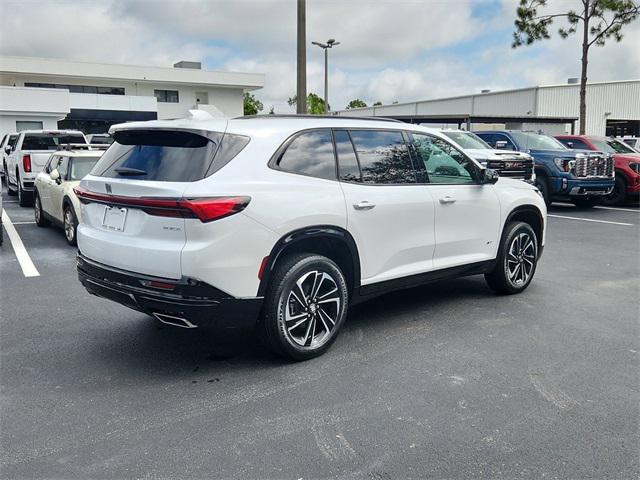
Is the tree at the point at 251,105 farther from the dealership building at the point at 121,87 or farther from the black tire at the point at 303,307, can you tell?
the black tire at the point at 303,307

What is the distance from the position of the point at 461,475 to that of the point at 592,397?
1387 mm

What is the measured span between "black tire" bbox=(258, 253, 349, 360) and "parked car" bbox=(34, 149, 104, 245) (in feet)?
18.4

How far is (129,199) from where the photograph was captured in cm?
409

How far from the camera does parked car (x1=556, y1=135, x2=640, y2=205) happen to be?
15.4m

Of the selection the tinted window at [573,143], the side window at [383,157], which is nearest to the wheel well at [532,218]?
the side window at [383,157]

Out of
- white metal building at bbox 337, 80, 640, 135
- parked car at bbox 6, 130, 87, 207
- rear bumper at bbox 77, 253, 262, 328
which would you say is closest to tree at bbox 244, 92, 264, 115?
white metal building at bbox 337, 80, 640, 135

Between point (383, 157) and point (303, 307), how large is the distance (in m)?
1.53

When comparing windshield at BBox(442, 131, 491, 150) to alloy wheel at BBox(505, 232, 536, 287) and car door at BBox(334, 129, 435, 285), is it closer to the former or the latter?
alloy wheel at BBox(505, 232, 536, 287)

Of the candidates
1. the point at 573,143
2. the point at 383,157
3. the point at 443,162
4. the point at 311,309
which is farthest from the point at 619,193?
the point at 311,309

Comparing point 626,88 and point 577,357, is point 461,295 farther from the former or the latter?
point 626,88

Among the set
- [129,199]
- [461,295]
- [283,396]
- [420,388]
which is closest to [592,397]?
[420,388]

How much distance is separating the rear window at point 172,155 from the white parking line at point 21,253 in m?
3.78

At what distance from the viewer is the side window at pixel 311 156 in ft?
14.4

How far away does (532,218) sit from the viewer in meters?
6.55
